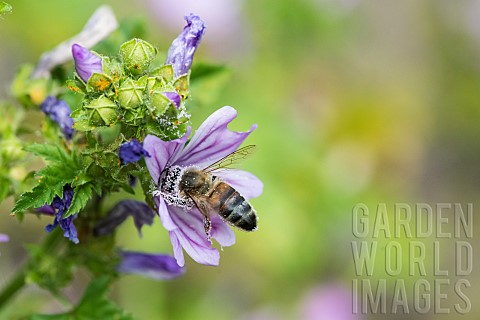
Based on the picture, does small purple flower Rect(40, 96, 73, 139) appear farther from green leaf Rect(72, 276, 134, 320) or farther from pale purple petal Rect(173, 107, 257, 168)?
green leaf Rect(72, 276, 134, 320)

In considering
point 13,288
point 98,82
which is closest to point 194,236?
point 98,82

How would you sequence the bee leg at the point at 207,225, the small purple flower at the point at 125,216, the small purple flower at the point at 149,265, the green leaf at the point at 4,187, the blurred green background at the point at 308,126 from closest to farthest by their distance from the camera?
the bee leg at the point at 207,225 < the small purple flower at the point at 125,216 < the green leaf at the point at 4,187 < the small purple flower at the point at 149,265 < the blurred green background at the point at 308,126

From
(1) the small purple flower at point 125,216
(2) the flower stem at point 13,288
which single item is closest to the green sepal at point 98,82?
(1) the small purple flower at point 125,216

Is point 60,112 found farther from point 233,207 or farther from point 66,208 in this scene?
point 233,207

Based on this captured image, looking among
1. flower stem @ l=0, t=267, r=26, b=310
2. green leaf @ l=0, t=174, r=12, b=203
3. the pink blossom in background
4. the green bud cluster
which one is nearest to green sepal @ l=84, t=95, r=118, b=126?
the green bud cluster

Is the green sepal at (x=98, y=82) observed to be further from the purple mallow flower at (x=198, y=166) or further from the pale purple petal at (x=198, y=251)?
the pale purple petal at (x=198, y=251)
